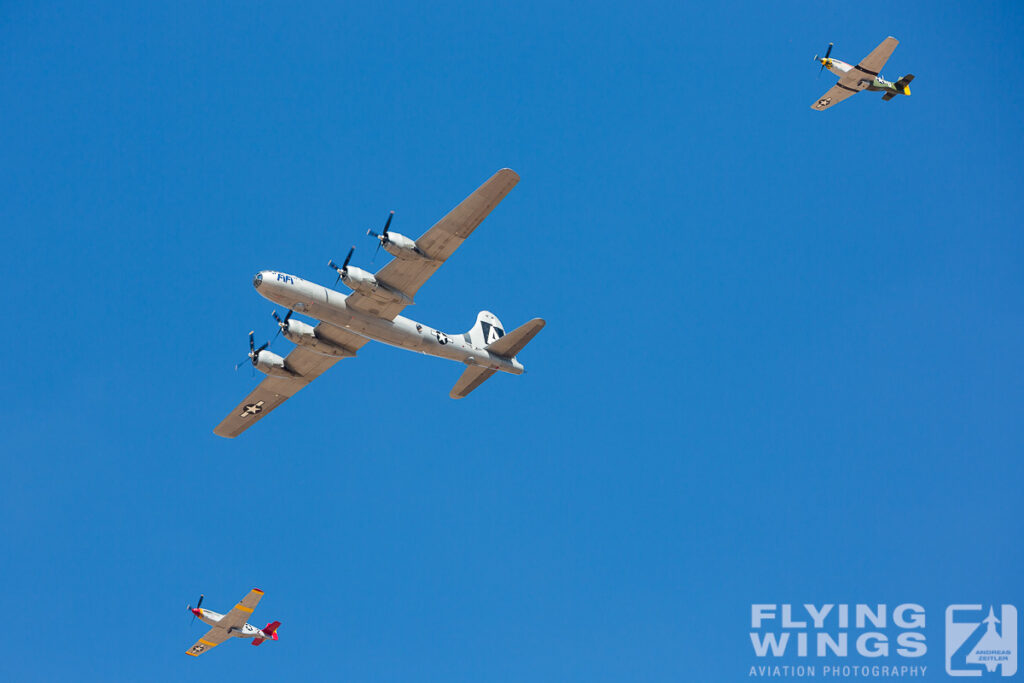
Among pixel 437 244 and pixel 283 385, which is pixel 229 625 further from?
pixel 437 244

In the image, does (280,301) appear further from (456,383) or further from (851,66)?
(851,66)

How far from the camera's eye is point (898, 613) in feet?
129

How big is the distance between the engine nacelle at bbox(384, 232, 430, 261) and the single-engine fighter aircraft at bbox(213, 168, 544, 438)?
0.04 m

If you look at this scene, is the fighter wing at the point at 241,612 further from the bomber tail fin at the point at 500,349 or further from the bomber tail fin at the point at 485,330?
the bomber tail fin at the point at 485,330

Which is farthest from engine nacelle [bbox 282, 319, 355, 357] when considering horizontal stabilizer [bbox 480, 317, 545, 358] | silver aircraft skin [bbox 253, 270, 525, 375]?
horizontal stabilizer [bbox 480, 317, 545, 358]

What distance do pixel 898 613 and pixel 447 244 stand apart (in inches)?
1133

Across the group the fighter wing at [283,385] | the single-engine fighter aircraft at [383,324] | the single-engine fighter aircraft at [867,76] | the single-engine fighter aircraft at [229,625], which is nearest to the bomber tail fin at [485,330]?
the single-engine fighter aircraft at [383,324]

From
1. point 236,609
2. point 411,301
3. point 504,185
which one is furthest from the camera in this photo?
point 236,609

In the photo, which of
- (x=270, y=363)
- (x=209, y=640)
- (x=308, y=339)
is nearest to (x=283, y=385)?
(x=270, y=363)

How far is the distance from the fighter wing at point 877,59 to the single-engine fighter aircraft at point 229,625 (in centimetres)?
5187

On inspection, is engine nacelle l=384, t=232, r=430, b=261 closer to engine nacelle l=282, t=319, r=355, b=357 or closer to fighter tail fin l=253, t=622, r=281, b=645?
engine nacelle l=282, t=319, r=355, b=357

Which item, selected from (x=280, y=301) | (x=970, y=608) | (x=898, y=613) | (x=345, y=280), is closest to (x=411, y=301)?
(x=345, y=280)

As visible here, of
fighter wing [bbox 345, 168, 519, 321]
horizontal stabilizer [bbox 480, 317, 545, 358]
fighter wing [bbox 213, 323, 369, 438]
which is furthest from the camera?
fighter wing [bbox 213, 323, 369, 438]

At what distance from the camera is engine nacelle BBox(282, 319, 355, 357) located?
37406 millimetres
